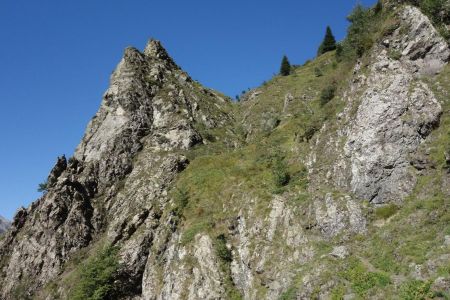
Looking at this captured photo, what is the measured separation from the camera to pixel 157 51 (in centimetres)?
8612

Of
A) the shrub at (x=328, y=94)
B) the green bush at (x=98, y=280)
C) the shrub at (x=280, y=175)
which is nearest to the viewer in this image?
the shrub at (x=280, y=175)

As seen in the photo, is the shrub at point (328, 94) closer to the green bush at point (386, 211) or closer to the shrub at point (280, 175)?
the shrub at point (280, 175)

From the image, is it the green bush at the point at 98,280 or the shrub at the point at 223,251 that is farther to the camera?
the green bush at the point at 98,280

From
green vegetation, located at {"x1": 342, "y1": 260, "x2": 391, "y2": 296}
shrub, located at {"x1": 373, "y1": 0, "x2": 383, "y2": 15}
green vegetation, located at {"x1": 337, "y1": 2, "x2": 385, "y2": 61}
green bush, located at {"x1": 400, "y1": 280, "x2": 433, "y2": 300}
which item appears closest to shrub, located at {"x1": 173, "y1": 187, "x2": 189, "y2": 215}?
green vegetation, located at {"x1": 342, "y1": 260, "x2": 391, "y2": 296}

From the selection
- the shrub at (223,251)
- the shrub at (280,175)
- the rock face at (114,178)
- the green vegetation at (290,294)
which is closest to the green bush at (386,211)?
the green vegetation at (290,294)

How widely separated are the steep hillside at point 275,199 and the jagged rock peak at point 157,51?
21888 millimetres

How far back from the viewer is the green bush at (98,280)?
39.1 metres

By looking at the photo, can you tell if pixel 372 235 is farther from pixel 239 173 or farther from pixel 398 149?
pixel 239 173

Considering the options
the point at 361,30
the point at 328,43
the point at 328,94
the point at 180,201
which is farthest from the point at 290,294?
the point at 328,43

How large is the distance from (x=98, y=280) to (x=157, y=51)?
59041 mm

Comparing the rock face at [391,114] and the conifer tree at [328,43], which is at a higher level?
the conifer tree at [328,43]

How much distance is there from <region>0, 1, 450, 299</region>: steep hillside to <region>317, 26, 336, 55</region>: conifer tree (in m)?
41.2

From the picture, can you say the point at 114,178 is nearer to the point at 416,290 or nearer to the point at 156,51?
the point at 156,51

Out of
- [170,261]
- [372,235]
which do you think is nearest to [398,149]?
[372,235]
